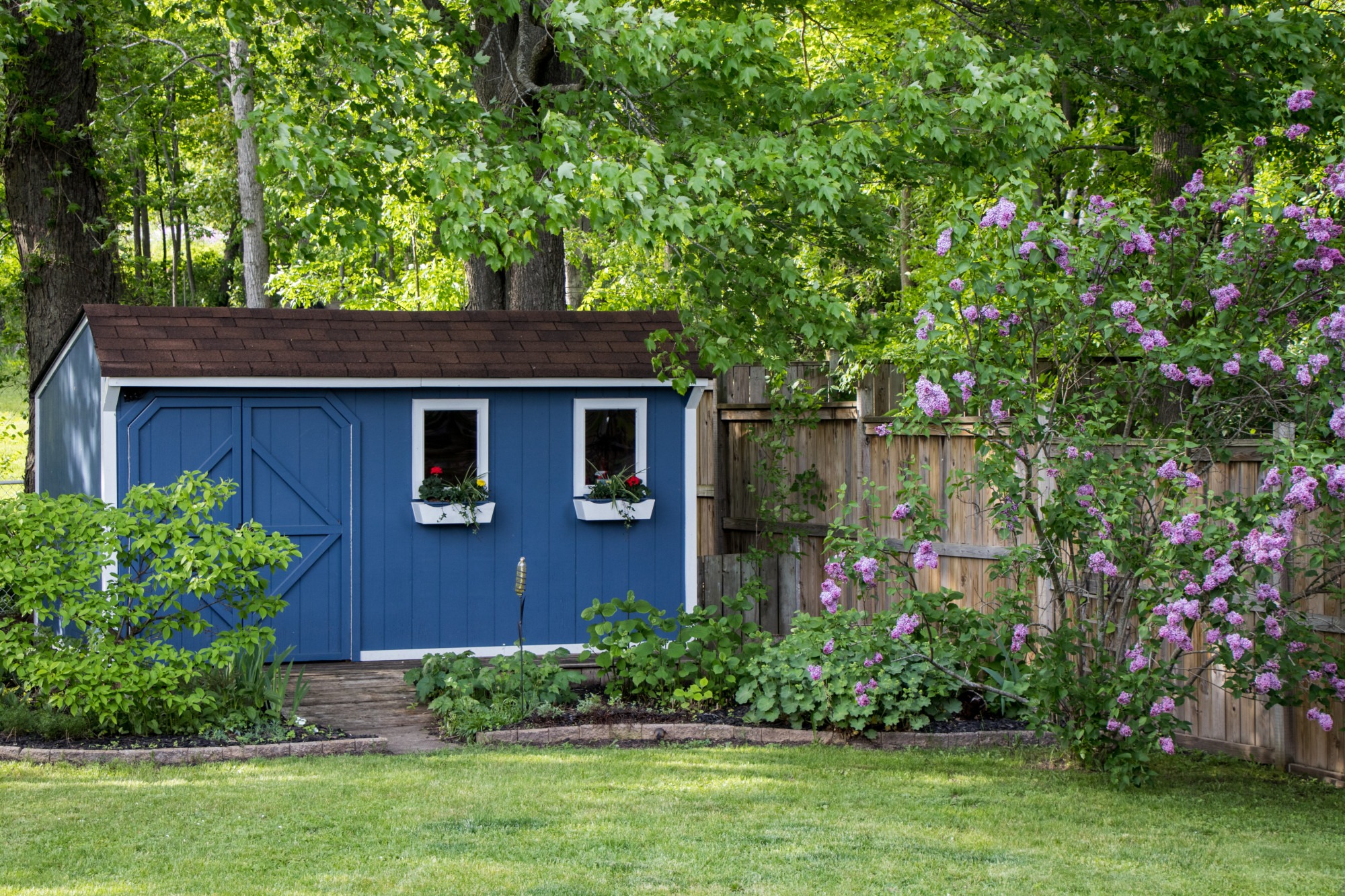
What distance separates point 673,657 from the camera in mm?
7730

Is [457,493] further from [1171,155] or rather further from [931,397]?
[1171,155]

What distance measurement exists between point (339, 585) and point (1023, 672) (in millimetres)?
4781

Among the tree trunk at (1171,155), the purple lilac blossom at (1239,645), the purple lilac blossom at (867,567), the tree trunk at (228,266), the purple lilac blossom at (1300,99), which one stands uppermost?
the tree trunk at (228,266)

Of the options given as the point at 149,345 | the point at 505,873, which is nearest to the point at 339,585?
the point at 149,345

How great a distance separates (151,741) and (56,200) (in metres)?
7.17

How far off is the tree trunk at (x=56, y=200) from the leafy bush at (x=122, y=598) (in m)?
5.62

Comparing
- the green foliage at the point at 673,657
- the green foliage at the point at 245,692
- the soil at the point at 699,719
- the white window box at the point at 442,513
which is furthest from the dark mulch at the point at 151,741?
the white window box at the point at 442,513

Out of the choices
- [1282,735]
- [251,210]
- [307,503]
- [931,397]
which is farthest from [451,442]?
[251,210]

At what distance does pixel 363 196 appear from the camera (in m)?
7.93

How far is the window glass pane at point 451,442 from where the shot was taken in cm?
980

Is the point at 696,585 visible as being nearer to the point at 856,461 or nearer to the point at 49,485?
the point at 856,461

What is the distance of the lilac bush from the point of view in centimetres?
543

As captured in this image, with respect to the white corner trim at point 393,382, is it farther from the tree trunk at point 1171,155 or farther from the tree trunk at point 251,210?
the tree trunk at point 251,210

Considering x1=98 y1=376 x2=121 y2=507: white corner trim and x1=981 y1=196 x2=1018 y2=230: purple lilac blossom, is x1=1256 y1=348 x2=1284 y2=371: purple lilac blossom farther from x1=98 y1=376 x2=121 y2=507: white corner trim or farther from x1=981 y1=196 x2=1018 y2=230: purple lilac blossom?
x1=98 y1=376 x2=121 y2=507: white corner trim
